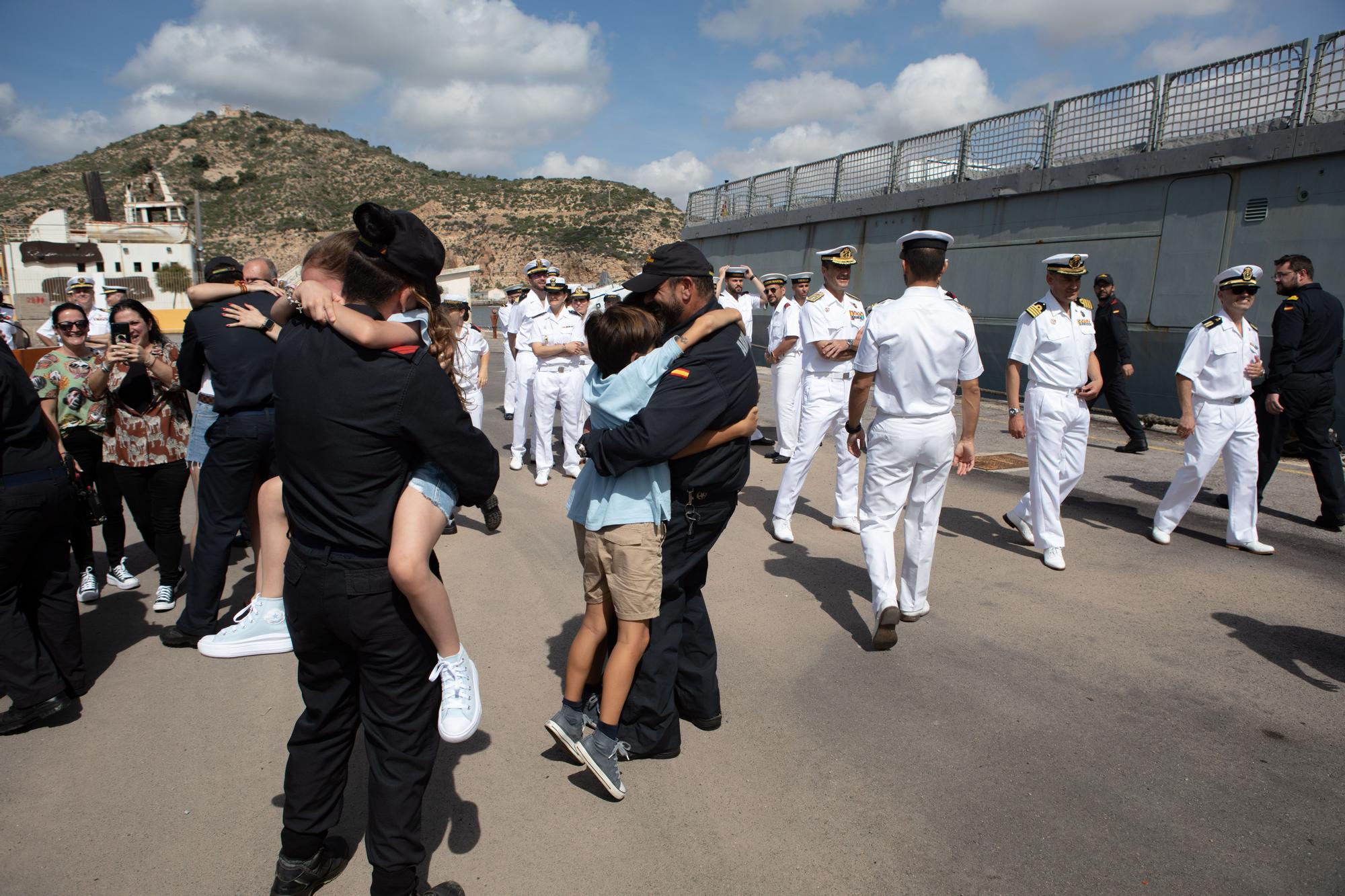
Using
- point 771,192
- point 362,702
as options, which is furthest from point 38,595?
point 771,192

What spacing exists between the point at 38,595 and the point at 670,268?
3.32 meters

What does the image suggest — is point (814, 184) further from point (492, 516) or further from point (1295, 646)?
point (1295, 646)

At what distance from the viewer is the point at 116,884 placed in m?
2.58

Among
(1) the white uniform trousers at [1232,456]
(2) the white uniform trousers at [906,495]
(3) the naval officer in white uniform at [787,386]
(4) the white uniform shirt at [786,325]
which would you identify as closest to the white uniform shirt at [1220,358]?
(1) the white uniform trousers at [1232,456]

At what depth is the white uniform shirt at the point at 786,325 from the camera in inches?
343

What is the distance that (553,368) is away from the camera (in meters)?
8.35

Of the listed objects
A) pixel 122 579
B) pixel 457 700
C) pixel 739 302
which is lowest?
pixel 122 579

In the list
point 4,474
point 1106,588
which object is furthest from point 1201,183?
point 4,474

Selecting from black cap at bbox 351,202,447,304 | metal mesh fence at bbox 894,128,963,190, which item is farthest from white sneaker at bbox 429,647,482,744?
metal mesh fence at bbox 894,128,963,190

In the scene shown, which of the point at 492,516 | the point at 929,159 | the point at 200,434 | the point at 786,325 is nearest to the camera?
the point at 200,434

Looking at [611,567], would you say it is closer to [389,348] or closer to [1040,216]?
[389,348]

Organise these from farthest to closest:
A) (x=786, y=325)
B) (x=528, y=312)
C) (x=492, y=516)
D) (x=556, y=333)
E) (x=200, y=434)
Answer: (x=786, y=325), (x=528, y=312), (x=556, y=333), (x=492, y=516), (x=200, y=434)

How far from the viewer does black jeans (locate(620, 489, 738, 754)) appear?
3.13 metres

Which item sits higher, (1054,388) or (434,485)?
(1054,388)
